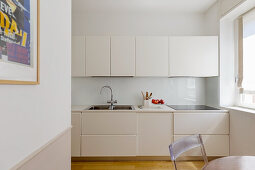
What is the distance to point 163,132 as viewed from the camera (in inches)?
116

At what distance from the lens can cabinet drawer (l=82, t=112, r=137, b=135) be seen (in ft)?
9.59

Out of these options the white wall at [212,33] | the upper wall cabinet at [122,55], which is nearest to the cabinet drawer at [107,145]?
the upper wall cabinet at [122,55]

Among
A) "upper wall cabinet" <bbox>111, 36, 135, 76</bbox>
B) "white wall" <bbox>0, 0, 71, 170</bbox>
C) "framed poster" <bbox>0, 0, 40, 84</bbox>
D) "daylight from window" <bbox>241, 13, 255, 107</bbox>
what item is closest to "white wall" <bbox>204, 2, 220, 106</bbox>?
"daylight from window" <bbox>241, 13, 255, 107</bbox>

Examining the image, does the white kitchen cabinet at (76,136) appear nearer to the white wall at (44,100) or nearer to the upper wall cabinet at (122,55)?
the upper wall cabinet at (122,55)

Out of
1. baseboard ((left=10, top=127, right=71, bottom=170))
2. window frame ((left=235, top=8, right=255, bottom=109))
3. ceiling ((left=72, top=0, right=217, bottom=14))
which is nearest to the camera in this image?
baseboard ((left=10, top=127, right=71, bottom=170))

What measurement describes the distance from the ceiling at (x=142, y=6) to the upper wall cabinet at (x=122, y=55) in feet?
1.87

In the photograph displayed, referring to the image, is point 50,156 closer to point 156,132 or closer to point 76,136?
point 76,136

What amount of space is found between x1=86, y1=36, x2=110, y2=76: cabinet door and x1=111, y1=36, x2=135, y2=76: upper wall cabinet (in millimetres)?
97

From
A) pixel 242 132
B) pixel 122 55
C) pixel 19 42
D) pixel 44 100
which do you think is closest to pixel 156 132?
pixel 242 132

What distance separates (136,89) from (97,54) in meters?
0.97

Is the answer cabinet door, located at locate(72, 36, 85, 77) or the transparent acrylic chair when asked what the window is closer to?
the transparent acrylic chair

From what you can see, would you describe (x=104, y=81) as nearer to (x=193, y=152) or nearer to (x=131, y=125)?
(x=131, y=125)

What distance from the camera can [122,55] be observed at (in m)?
3.14

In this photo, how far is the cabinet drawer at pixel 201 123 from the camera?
292 cm
